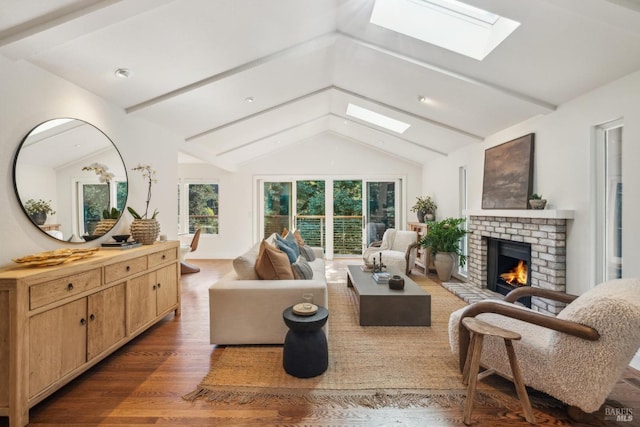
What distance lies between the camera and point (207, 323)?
310 cm

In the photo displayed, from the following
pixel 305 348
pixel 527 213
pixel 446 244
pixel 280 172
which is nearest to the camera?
pixel 305 348

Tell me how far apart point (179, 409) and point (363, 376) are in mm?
1218

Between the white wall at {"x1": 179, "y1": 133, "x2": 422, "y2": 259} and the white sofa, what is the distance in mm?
4540

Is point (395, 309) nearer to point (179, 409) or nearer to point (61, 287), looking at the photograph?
point (179, 409)

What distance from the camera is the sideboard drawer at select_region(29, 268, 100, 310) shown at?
5.51 ft

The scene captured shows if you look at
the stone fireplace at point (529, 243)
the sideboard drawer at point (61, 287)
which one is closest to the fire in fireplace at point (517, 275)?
the stone fireplace at point (529, 243)

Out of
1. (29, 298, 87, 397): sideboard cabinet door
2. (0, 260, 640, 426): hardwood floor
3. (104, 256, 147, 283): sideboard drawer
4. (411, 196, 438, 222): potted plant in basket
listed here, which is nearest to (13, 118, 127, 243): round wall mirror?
(104, 256, 147, 283): sideboard drawer

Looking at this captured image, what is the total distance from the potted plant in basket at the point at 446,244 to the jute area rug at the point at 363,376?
2.06 metres

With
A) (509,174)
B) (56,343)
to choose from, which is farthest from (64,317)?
(509,174)

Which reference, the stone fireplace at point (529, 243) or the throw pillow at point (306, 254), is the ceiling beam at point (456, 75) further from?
the throw pillow at point (306, 254)

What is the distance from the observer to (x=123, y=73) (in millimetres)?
2514

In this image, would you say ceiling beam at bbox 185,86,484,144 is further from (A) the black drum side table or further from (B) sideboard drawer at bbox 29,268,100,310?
(A) the black drum side table

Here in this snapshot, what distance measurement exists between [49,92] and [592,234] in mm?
4710

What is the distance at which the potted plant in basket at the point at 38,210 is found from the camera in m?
2.11
